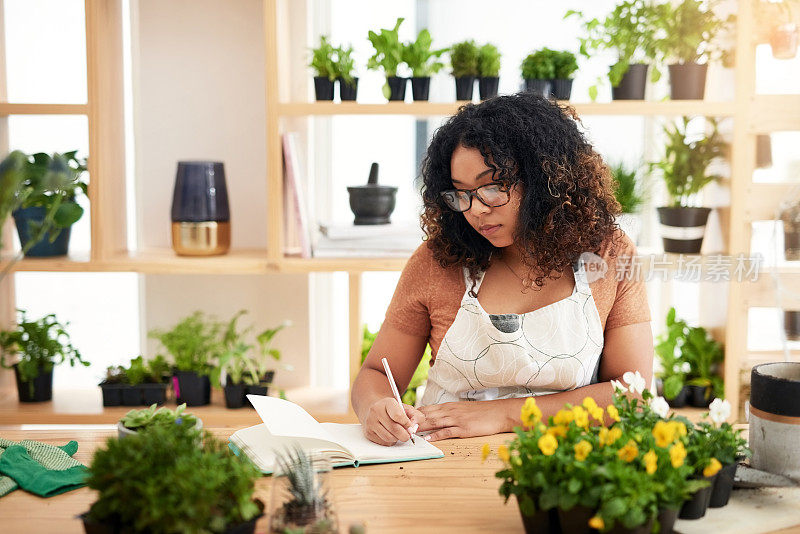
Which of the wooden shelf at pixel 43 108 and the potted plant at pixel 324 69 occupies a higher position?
the potted plant at pixel 324 69

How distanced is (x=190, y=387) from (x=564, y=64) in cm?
158

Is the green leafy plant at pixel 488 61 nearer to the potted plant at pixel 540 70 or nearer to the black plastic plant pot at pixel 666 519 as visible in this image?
the potted plant at pixel 540 70

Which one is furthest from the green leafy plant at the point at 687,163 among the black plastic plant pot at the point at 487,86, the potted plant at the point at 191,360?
the potted plant at the point at 191,360

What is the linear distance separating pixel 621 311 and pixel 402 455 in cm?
66

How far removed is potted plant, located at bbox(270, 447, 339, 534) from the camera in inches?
40.9

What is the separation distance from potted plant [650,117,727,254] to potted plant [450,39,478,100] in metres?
0.65

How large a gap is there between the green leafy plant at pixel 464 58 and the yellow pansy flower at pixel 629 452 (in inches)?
69.1

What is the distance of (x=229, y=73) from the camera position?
2873 millimetres

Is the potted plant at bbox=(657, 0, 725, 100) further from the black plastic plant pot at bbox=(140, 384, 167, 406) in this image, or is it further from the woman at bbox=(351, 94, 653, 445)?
the black plastic plant pot at bbox=(140, 384, 167, 406)

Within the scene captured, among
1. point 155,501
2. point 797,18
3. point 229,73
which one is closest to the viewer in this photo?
point 155,501

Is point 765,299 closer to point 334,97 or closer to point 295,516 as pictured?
point 334,97

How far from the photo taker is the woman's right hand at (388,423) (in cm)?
150

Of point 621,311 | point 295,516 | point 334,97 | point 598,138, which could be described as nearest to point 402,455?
point 295,516

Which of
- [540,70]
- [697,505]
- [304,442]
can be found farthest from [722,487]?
[540,70]
